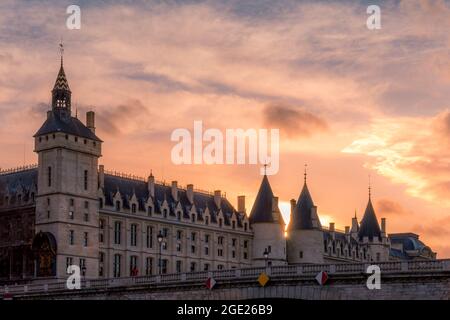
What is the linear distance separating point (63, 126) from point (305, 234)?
157ft

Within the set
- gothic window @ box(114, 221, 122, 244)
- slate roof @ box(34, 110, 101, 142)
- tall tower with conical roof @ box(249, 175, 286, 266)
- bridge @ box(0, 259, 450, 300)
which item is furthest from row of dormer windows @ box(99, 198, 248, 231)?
bridge @ box(0, 259, 450, 300)

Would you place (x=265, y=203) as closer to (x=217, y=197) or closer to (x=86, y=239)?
(x=217, y=197)

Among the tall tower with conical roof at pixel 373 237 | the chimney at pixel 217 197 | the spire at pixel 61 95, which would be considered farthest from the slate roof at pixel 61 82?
the tall tower with conical roof at pixel 373 237

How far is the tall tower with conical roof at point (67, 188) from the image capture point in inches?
5032

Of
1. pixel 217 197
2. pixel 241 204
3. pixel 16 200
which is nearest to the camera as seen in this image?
pixel 16 200

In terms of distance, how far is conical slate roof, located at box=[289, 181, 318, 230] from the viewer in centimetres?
16300

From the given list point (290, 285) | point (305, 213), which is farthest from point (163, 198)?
point (290, 285)

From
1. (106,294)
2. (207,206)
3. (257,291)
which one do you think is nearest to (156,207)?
(207,206)

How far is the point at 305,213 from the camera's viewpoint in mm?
163250

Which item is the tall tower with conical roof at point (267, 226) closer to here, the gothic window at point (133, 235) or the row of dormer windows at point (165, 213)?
the row of dormer windows at point (165, 213)

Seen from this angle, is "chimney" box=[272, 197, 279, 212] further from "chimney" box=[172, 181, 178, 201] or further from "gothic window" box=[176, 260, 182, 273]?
"gothic window" box=[176, 260, 182, 273]

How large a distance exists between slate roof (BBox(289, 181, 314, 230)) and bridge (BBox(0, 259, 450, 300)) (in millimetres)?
77225

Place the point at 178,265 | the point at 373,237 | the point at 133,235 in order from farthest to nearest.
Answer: the point at 373,237, the point at 178,265, the point at 133,235
